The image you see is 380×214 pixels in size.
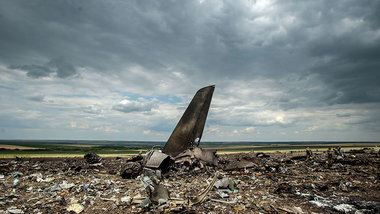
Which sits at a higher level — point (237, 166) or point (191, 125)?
point (191, 125)

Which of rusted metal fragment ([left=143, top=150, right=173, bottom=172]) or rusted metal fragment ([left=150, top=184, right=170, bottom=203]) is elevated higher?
rusted metal fragment ([left=143, top=150, right=173, bottom=172])

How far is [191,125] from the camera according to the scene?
32.4 feet

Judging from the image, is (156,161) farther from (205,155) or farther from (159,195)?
(205,155)

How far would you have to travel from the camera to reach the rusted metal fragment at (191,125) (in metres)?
9.57

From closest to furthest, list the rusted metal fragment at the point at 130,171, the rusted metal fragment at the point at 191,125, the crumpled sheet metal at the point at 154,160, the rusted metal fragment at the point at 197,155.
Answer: the rusted metal fragment at the point at 130,171, the crumpled sheet metal at the point at 154,160, the rusted metal fragment at the point at 197,155, the rusted metal fragment at the point at 191,125

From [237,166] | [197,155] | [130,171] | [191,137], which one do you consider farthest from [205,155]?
[130,171]

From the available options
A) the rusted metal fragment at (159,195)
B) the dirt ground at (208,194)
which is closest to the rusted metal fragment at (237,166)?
the dirt ground at (208,194)

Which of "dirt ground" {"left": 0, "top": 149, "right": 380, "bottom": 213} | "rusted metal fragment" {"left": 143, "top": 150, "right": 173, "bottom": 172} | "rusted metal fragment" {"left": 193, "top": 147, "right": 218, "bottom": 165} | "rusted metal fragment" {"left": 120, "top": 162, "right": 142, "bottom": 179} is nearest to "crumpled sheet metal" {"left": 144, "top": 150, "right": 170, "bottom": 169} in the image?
"rusted metal fragment" {"left": 143, "top": 150, "right": 173, "bottom": 172}

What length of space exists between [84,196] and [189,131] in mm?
5458

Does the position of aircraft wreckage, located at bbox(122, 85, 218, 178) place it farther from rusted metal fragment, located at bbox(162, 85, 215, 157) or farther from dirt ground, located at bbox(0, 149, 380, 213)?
dirt ground, located at bbox(0, 149, 380, 213)

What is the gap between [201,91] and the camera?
10.7 m

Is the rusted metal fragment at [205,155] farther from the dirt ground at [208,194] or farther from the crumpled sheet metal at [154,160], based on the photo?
the crumpled sheet metal at [154,160]

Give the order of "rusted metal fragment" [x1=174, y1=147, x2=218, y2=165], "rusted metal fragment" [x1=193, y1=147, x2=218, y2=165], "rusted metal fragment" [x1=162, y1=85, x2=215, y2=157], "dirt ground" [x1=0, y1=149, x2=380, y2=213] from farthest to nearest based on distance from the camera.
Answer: "rusted metal fragment" [x1=162, y1=85, x2=215, y2=157]
"rusted metal fragment" [x1=193, y1=147, x2=218, y2=165]
"rusted metal fragment" [x1=174, y1=147, x2=218, y2=165]
"dirt ground" [x1=0, y1=149, x2=380, y2=213]

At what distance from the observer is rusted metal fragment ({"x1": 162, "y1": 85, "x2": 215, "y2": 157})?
9.57 metres
